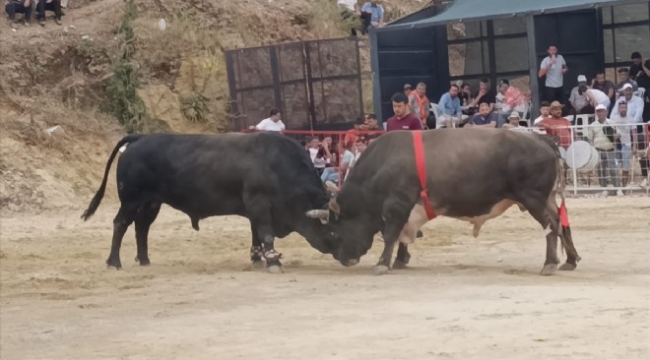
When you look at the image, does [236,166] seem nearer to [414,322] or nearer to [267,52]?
[414,322]

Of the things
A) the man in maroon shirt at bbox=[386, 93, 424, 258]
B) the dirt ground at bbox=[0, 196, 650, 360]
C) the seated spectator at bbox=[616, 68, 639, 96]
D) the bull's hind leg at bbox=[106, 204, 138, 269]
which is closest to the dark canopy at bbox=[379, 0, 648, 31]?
the seated spectator at bbox=[616, 68, 639, 96]

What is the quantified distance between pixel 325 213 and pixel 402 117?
6.84ft

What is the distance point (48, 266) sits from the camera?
17.5m

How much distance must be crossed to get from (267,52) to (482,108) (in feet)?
19.9

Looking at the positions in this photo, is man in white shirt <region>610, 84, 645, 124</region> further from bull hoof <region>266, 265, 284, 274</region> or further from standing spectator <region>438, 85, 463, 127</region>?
bull hoof <region>266, 265, 284, 274</region>

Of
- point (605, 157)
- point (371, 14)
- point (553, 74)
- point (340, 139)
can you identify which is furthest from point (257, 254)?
point (371, 14)

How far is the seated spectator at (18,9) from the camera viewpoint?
29.7 m

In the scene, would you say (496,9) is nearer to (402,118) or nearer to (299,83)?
(299,83)

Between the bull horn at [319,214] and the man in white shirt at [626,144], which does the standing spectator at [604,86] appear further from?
the bull horn at [319,214]

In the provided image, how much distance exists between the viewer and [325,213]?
15.9 m

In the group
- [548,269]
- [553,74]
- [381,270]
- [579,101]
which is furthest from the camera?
[553,74]

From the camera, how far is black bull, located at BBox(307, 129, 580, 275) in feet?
49.2

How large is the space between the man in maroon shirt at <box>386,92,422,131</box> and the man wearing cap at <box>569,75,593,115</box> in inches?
282

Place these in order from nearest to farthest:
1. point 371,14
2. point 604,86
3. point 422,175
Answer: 1. point 422,175
2. point 604,86
3. point 371,14
